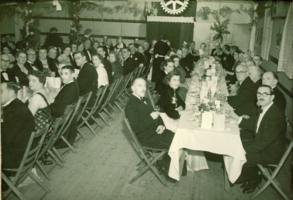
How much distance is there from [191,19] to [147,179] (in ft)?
24.8

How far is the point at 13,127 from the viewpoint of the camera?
3393 millimetres

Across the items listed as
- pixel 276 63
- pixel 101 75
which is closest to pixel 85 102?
pixel 101 75

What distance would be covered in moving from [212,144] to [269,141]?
57cm

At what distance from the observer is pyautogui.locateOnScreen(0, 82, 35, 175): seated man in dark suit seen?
10.9ft

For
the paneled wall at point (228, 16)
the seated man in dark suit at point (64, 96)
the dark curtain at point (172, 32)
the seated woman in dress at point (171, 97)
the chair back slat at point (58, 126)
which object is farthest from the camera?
the dark curtain at point (172, 32)

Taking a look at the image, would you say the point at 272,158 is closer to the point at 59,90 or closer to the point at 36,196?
the point at 36,196

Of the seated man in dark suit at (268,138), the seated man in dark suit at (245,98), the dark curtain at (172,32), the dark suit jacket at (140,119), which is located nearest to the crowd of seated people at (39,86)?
the dark suit jacket at (140,119)

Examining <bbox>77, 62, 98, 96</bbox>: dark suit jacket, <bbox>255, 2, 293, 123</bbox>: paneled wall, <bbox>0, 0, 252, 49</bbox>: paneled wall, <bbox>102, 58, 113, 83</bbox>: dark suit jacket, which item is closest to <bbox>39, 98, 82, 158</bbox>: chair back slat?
<bbox>77, 62, 98, 96</bbox>: dark suit jacket

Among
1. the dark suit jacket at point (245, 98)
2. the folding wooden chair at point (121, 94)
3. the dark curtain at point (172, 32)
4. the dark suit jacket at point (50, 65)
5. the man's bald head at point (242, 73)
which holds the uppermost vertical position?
the dark curtain at point (172, 32)

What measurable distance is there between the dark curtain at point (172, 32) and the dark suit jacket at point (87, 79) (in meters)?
5.57

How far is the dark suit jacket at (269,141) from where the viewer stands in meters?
3.54

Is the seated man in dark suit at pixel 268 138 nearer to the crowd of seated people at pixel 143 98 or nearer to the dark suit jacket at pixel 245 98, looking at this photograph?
the crowd of seated people at pixel 143 98

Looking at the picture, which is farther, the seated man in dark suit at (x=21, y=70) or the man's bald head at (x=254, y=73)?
the seated man in dark suit at (x=21, y=70)

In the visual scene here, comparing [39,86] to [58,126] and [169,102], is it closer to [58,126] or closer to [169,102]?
[58,126]
